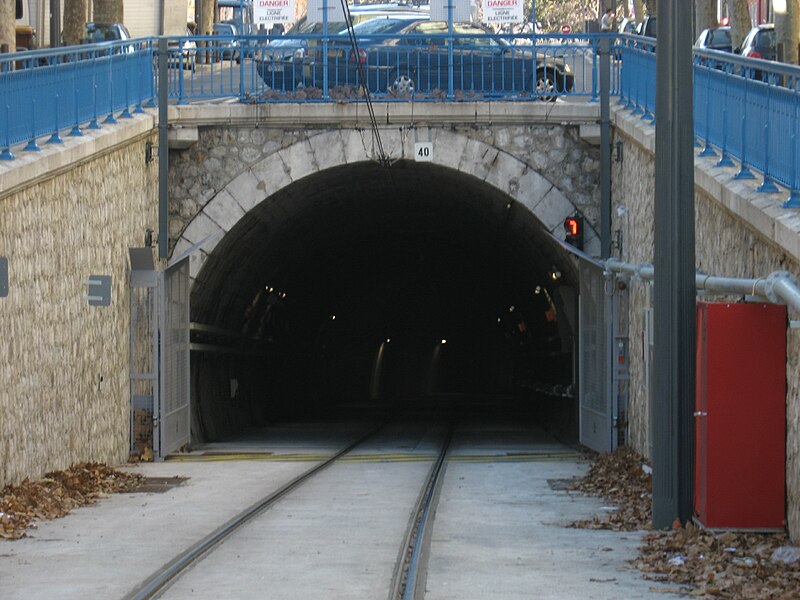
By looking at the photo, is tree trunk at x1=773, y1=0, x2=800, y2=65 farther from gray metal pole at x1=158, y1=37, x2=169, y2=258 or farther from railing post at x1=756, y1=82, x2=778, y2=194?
railing post at x1=756, y1=82, x2=778, y2=194

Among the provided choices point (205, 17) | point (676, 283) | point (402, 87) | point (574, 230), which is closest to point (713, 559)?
point (676, 283)

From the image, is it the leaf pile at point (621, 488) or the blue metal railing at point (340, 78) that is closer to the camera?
the leaf pile at point (621, 488)

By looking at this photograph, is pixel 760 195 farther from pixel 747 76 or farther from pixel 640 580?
pixel 640 580

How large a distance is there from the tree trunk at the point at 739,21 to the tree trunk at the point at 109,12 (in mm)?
11574

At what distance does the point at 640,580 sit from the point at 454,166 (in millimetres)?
11134

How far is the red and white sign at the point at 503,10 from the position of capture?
73.2 ft

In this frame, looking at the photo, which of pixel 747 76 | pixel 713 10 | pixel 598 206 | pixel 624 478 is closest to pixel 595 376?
pixel 598 206

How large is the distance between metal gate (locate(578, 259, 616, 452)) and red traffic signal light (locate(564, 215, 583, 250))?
30 cm

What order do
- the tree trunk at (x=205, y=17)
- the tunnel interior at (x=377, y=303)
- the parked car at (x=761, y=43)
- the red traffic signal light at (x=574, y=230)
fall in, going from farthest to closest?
the tree trunk at (x=205, y=17) → the parked car at (x=761, y=43) → the tunnel interior at (x=377, y=303) → the red traffic signal light at (x=574, y=230)

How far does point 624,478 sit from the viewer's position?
1627 centimetres

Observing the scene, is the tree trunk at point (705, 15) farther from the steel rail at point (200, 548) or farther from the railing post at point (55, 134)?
the railing post at point (55, 134)

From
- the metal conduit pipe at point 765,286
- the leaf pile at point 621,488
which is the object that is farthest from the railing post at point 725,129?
the leaf pile at point 621,488

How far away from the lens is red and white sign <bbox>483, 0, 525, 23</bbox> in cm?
2230

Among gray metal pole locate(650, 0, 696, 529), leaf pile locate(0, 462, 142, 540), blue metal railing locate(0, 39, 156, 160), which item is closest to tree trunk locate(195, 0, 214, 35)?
blue metal railing locate(0, 39, 156, 160)
